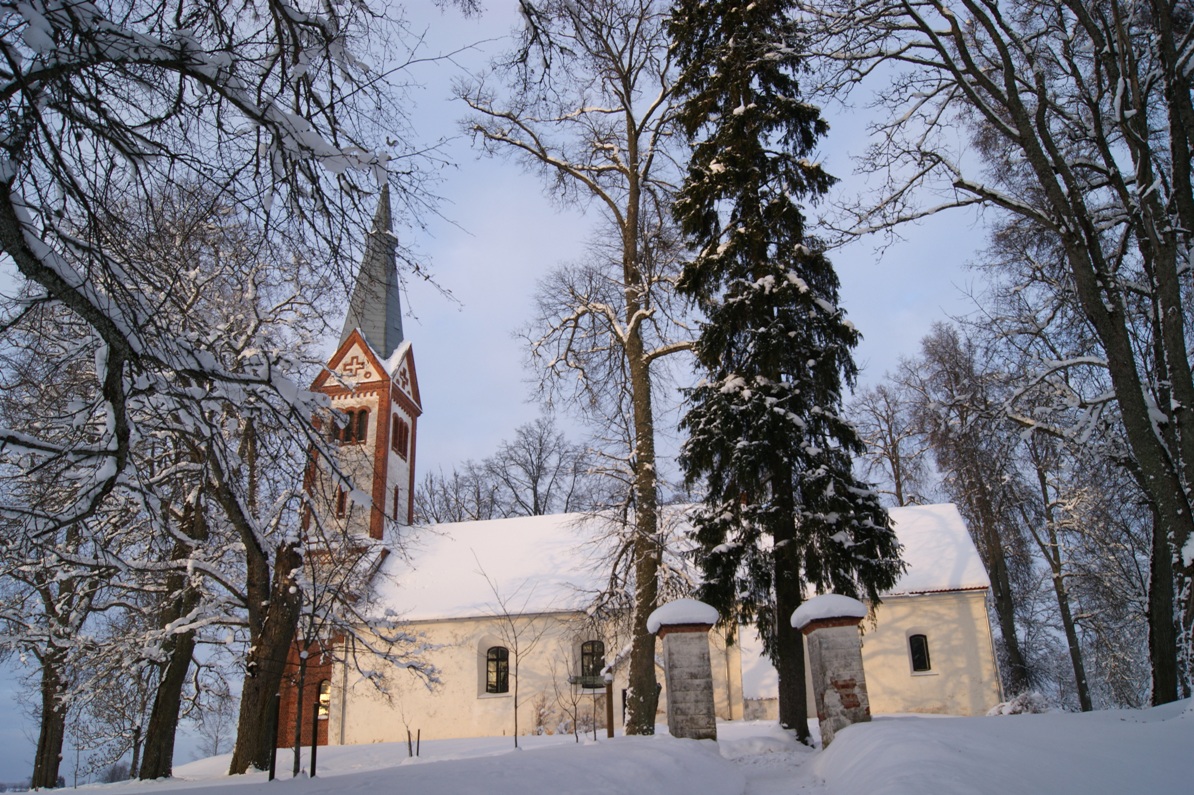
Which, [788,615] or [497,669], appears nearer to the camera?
[788,615]

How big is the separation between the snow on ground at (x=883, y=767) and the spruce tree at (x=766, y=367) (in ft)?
10.3

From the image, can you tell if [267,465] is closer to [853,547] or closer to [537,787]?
[537,787]

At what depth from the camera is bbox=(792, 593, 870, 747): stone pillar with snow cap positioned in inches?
371

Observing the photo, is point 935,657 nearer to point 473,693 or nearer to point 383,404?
point 473,693

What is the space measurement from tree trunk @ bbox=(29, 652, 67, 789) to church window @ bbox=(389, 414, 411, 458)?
1505cm

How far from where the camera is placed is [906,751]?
19.8 feet

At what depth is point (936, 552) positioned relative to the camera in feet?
77.7

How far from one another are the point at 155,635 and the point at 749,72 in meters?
13.2

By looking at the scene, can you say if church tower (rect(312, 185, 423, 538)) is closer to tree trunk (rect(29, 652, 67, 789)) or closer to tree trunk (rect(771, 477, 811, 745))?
tree trunk (rect(29, 652, 67, 789))

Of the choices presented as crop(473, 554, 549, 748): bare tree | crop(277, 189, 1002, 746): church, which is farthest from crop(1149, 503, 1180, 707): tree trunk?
crop(473, 554, 549, 748): bare tree

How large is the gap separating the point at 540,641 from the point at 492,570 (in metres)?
3.00

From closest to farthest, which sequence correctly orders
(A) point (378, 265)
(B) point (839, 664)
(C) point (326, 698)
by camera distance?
(A) point (378, 265), (B) point (839, 664), (C) point (326, 698)

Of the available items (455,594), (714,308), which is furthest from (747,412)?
(455,594)

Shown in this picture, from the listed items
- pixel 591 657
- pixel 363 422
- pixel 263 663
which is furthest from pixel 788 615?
pixel 363 422
